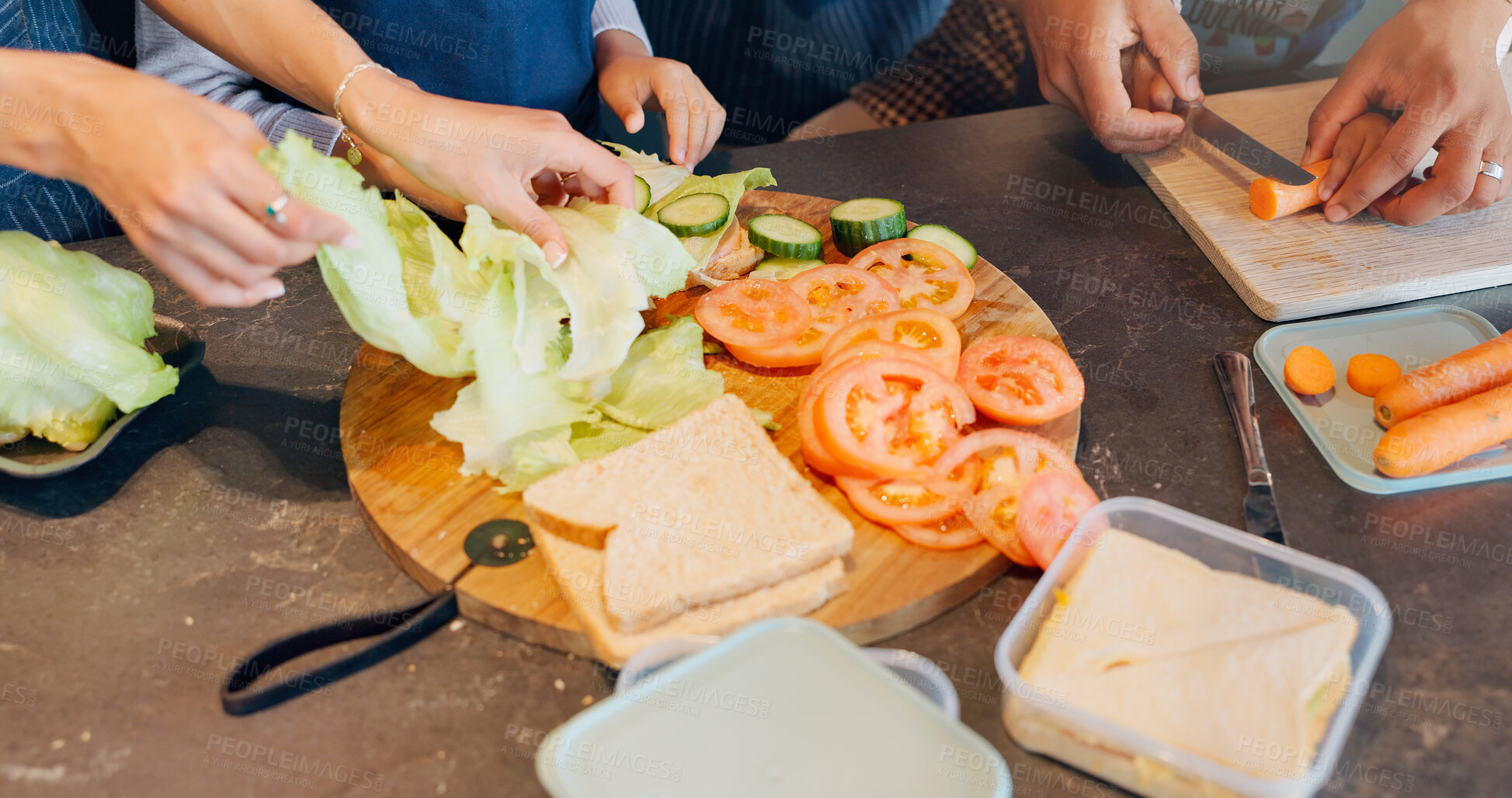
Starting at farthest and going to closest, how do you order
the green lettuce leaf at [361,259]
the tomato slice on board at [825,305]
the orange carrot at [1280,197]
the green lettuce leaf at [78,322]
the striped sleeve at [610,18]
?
the striped sleeve at [610,18], the orange carrot at [1280,197], the tomato slice on board at [825,305], the green lettuce leaf at [78,322], the green lettuce leaf at [361,259]

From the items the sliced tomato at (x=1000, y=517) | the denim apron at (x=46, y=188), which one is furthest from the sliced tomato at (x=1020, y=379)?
the denim apron at (x=46, y=188)

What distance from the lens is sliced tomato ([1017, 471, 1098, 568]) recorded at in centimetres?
185

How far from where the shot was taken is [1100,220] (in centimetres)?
321

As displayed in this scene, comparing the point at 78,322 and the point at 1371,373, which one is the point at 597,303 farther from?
the point at 1371,373

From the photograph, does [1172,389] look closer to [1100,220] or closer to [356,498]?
[1100,220]

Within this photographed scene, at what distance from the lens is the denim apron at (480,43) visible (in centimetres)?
285

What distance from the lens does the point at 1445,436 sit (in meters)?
2.03

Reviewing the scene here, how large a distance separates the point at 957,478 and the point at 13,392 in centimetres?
218

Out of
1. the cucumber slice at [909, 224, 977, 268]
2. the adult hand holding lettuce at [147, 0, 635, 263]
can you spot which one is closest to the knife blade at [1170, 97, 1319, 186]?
the cucumber slice at [909, 224, 977, 268]

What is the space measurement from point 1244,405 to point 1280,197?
1.00 metres

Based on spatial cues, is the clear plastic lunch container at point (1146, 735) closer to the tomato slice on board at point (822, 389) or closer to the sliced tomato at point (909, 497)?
the sliced tomato at point (909, 497)

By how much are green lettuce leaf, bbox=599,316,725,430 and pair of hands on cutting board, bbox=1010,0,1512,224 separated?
188cm

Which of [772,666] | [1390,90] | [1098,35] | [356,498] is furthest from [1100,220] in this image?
[356,498]

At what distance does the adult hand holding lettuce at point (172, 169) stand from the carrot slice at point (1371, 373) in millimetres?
2466
